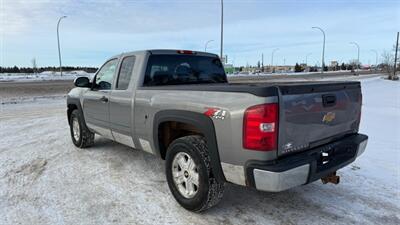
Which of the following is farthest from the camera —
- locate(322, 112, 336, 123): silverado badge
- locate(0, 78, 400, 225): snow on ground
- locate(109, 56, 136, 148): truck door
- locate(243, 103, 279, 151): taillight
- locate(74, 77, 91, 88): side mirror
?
locate(74, 77, 91, 88): side mirror

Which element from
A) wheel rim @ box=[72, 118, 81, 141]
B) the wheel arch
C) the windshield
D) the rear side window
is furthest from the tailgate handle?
wheel rim @ box=[72, 118, 81, 141]

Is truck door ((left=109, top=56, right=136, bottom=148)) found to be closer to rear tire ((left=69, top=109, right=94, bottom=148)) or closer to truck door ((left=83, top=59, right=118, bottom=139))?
truck door ((left=83, top=59, right=118, bottom=139))

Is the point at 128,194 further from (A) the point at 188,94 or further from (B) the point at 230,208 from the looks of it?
(A) the point at 188,94

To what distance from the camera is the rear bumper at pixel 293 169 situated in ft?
9.36

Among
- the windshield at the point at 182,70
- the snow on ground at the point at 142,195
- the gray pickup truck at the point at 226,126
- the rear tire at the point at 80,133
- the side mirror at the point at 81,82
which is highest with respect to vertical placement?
the windshield at the point at 182,70

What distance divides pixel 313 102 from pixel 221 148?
3.31 feet

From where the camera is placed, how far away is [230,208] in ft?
12.3

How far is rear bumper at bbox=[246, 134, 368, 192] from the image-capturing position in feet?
9.36

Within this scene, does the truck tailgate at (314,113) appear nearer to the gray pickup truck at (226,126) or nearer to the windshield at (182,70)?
the gray pickup truck at (226,126)

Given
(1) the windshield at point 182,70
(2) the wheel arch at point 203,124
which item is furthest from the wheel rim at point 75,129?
(2) the wheel arch at point 203,124

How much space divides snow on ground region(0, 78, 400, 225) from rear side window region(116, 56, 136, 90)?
1.32m

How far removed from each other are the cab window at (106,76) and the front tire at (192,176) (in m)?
2.04

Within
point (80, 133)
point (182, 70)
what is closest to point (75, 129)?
point (80, 133)

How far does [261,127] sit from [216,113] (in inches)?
20.3
